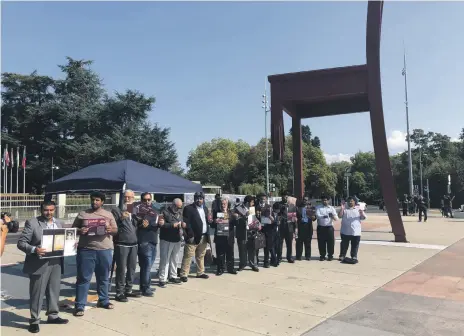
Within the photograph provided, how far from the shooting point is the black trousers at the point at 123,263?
6.26 m

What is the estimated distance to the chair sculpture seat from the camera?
13.2m

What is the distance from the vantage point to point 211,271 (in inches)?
346

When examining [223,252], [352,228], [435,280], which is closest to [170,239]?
[223,252]

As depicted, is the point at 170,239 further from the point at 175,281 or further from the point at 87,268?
the point at 87,268

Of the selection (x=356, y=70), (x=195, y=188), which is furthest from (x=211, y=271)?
(x=356, y=70)

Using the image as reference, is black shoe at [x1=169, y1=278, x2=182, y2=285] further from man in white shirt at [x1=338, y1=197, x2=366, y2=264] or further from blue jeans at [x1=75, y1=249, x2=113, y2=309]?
man in white shirt at [x1=338, y1=197, x2=366, y2=264]

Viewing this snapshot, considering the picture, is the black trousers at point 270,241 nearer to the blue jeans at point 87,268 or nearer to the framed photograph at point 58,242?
the blue jeans at point 87,268

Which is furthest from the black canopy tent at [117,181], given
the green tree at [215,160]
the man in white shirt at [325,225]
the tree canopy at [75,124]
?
the green tree at [215,160]

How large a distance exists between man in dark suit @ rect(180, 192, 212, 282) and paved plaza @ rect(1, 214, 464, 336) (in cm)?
30

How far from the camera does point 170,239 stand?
745 centimetres

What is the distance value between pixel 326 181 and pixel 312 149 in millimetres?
5260

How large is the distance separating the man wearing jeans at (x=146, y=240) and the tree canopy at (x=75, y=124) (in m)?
30.8

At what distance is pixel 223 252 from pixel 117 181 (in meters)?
2.71

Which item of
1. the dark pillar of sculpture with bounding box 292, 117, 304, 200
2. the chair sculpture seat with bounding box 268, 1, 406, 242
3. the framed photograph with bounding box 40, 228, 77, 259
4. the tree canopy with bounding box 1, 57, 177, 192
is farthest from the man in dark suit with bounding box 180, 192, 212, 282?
the tree canopy with bounding box 1, 57, 177, 192
